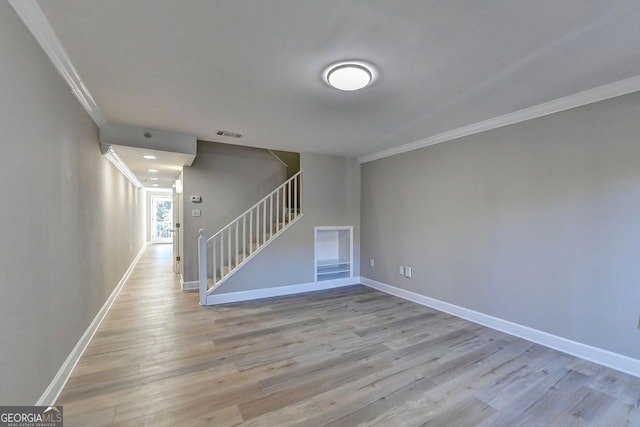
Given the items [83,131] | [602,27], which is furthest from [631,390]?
[83,131]

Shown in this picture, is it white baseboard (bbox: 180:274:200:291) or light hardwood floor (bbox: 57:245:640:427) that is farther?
white baseboard (bbox: 180:274:200:291)

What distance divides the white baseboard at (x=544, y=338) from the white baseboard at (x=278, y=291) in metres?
1.33

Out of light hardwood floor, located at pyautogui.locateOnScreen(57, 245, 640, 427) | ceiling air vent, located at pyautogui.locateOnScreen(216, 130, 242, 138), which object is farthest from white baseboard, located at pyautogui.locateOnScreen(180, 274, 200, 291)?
ceiling air vent, located at pyautogui.locateOnScreen(216, 130, 242, 138)

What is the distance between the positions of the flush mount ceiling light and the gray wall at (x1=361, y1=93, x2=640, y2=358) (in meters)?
1.99

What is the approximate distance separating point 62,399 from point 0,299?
105 cm

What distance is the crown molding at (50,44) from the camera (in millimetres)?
1423

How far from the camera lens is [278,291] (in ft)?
Answer: 14.5

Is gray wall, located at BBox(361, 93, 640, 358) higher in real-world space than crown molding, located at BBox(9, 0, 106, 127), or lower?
lower

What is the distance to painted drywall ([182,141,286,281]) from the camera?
15.1 ft

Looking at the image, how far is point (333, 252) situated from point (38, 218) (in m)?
4.35

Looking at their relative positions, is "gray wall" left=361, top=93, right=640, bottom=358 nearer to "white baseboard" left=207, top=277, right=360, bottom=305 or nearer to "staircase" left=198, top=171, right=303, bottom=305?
"white baseboard" left=207, top=277, right=360, bottom=305

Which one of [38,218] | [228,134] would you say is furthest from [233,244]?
[38,218]

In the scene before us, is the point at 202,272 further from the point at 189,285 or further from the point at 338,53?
the point at 338,53

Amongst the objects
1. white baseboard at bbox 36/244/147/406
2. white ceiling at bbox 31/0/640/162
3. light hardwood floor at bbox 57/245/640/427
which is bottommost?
light hardwood floor at bbox 57/245/640/427
